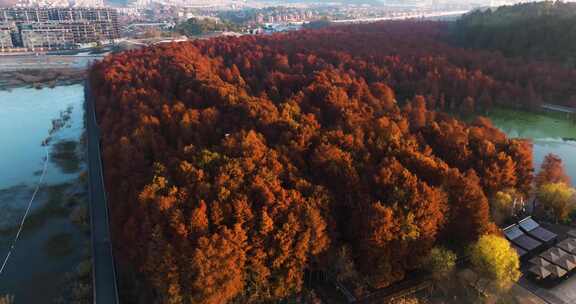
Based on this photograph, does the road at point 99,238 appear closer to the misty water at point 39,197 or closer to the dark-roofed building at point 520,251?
the misty water at point 39,197

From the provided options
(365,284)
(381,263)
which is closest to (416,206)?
(381,263)

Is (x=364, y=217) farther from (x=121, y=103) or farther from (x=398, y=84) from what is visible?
(x=398, y=84)

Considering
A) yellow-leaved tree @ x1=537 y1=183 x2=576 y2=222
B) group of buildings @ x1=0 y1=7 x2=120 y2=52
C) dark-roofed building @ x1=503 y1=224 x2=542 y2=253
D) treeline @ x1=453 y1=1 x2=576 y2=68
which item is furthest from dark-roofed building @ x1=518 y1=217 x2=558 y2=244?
group of buildings @ x1=0 y1=7 x2=120 y2=52

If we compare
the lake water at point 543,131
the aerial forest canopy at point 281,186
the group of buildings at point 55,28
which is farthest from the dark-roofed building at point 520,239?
the group of buildings at point 55,28

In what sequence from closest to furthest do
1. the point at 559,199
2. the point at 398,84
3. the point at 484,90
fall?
the point at 559,199 → the point at 484,90 → the point at 398,84

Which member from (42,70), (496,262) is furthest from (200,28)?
(496,262)

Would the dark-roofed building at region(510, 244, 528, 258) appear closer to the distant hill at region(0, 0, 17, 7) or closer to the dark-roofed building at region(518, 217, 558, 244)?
the dark-roofed building at region(518, 217, 558, 244)
